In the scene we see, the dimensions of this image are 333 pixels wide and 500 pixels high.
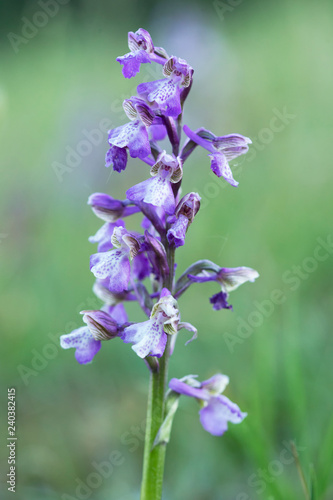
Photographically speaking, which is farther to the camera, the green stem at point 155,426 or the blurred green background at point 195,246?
the blurred green background at point 195,246

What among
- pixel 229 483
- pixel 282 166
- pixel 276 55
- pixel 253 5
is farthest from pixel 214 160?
pixel 253 5

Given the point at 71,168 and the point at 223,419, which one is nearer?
the point at 223,419

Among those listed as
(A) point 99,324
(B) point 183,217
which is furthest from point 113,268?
(B) point 183,217

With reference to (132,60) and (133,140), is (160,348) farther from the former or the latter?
(132,60)

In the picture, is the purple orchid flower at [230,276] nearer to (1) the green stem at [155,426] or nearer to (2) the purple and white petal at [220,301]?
(2) the purple and white petal at [220,301]

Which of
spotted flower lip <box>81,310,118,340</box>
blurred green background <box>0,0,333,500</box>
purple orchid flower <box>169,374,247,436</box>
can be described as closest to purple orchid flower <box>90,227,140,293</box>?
spotted flower lip <box>81,310,118,340</box>

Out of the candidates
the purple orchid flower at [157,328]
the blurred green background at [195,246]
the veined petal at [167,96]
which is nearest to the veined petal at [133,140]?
the veined petal at [167,96]

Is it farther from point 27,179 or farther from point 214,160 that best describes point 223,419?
→ point 27,179
